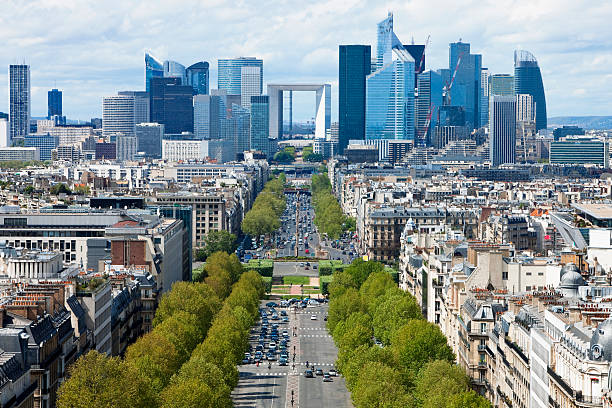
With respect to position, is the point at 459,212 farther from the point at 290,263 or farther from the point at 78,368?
the point at 78,368

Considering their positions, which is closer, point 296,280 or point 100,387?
point 100,387

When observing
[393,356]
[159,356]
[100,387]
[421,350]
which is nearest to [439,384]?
[393,356]

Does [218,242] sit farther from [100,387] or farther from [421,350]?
[100,387]

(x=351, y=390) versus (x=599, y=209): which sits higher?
(x=599, y=209)

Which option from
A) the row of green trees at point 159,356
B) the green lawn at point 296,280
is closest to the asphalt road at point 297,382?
the row of green trees at point 159,356

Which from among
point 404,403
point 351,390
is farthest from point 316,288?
point 404,403

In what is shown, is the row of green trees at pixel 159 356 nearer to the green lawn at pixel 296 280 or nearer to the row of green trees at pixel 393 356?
the row of green trees at pixel 393 356
